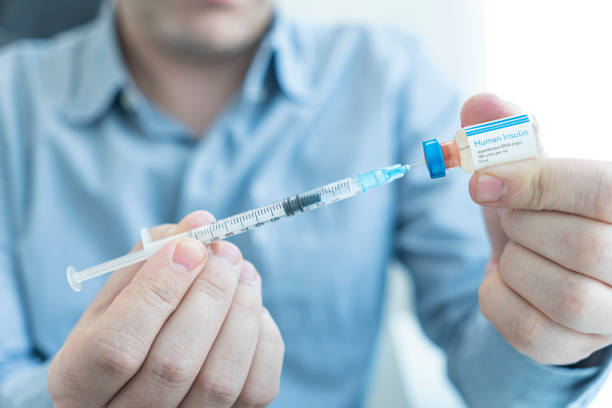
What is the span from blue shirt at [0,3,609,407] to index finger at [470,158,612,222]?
1.62 ft

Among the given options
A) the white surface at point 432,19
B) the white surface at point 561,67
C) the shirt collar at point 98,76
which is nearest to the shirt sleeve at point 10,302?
the shirt collar at point 98,76

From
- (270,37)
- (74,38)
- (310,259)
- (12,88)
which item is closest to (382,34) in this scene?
(270,37)

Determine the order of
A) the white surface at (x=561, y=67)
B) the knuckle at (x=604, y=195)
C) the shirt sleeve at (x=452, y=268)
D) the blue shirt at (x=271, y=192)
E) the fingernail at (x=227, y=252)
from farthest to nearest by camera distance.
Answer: the blue shirt at (x=271, y=192), the white surface at (x=561, y=67), the shirt sleeve at (x=452, y=268), the fingernail at (x=227, y=252), the knuckle at (x=604, y=195)

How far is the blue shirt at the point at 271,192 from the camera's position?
1.03 metres

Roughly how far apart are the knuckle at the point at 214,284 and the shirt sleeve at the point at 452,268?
50 cm

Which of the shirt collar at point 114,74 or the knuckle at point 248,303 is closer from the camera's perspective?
the knuckle at point 248,303

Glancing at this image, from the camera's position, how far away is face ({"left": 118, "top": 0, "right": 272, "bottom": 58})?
1.06 meters

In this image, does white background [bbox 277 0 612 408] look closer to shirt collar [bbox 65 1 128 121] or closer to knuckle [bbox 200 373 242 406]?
knuckle [bbox 200 373 242 406]

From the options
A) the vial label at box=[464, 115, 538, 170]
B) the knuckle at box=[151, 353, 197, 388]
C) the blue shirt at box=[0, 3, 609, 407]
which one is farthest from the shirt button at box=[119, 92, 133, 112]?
the vial label at box=[464, 115, 538, 170]

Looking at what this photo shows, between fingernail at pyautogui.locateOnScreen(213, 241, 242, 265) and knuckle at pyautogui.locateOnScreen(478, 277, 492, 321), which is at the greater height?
fingernail at pyautogui.locateOnScreen(213, 241, 242, 265)

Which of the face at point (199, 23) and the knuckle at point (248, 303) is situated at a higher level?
the face at point (199, 23)

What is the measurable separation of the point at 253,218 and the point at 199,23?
2.04ft

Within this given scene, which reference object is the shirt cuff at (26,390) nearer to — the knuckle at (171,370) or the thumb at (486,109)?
the knuckle at (171,370)

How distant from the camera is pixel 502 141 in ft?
1.82
